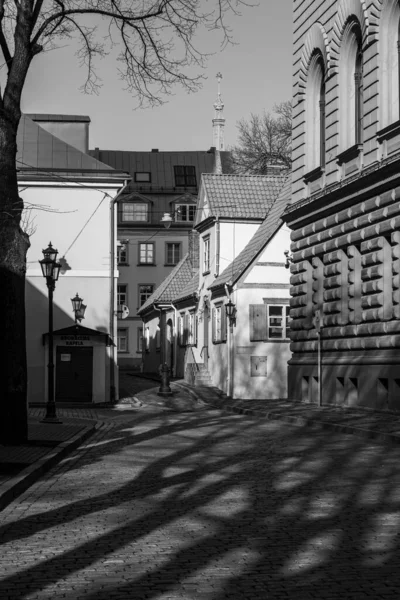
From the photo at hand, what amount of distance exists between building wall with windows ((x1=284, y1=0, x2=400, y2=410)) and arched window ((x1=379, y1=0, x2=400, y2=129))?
0.08 feet

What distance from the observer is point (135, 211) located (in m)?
82.1

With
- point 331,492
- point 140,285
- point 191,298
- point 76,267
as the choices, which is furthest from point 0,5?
point 140,285

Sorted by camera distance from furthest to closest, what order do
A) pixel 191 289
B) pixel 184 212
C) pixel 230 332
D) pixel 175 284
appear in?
pixel 184 212 → pixel 175 284 → pixel 191 289 → pixel 230 332

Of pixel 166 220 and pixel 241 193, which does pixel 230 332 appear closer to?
pixel 241 193

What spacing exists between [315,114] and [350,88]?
3064mm

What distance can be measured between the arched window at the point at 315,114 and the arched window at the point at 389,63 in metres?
5.13

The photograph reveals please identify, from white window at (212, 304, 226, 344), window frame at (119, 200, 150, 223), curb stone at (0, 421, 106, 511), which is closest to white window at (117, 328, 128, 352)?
window frame at (119, 200, 150, 223)

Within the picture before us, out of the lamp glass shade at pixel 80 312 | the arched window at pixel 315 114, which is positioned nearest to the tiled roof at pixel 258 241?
the lamp glass shade at pixel 80 312

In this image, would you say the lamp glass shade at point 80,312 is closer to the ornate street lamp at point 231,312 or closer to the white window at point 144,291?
the ornate street lamp at point 231,312

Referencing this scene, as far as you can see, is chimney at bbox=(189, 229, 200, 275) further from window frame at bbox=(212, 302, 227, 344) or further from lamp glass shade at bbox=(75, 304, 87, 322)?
lamp glass shade at bbox=(75, 304, 87, 322)

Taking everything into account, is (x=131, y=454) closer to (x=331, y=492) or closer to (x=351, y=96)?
(x=331, y=492)

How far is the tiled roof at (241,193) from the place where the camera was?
4456 centimetres

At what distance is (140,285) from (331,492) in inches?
2782

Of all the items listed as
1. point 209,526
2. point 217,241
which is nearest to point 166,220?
point 217,241
